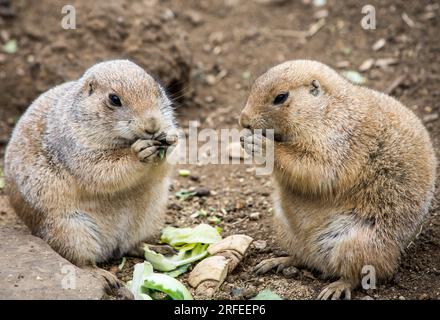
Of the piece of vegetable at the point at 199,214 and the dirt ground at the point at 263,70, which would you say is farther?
the piece of vegetable at the point at 199,214

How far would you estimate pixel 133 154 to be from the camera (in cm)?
656

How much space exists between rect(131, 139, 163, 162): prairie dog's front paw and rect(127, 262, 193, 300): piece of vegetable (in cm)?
108

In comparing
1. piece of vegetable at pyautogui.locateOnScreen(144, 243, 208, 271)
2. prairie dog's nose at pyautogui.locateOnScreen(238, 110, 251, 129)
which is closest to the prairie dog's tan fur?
piece of vegetable at pyautogui.locateOnScreen(144, 243, 208, 271)

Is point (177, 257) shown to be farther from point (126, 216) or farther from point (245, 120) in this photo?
point (245, 120)

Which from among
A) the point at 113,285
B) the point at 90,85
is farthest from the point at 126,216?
the point at 90,85

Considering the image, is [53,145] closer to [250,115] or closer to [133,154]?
[133,154]

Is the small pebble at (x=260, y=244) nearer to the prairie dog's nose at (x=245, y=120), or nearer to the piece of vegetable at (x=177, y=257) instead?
the piece of vegetable at (x=177, y=257)

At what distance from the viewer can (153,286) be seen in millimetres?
6238

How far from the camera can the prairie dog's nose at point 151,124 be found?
639 cm

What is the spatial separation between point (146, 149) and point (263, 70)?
332 cm

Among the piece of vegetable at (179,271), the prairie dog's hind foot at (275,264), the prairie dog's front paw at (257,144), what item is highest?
the prairie dog's front paw at (257,144)

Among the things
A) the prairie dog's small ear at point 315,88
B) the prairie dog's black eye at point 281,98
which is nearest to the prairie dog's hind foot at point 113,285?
the prairie dog's black eye at point 281,98

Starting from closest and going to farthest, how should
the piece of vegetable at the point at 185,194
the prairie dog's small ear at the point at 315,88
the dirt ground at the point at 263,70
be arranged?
A: the prairie dog's small ear at the point at 315,88
the dirt ground at the point at 263,70
the piece of vegetable at the point at 185,194

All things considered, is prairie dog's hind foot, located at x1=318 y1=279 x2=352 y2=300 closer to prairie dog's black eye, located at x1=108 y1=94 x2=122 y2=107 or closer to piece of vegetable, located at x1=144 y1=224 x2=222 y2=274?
piece of vegetable, located at x1=144 y1=224 x2=222 y2=274
